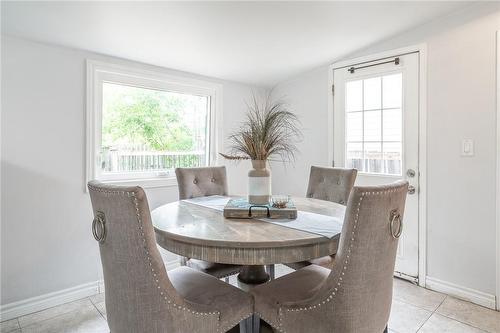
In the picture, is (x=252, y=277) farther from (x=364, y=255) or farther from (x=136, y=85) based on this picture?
(x=136, y=85)

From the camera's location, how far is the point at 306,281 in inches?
55.3

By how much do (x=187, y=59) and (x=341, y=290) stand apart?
2.36 meters

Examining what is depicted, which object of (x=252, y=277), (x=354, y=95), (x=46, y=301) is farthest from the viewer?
(x=354, y=95)

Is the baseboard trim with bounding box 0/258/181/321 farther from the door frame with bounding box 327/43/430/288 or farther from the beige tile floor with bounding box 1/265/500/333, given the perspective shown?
the door frame with bounding box 327/43/430/288

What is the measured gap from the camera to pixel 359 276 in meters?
1.06

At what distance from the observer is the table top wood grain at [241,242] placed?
3.71 ft

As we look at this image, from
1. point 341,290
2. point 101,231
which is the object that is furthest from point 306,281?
point 101,231

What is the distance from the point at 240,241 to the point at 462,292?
86.8 inches

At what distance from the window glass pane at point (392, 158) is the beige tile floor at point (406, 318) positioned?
1.07m

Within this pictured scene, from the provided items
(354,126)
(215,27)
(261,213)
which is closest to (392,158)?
(354,126)

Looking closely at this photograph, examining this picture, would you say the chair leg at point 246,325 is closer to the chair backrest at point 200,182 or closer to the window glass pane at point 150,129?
the chair backrest at point 200,182

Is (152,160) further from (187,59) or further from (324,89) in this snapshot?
(324,89)

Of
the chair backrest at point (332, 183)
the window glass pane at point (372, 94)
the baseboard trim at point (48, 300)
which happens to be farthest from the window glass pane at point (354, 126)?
the baseboard trim at point (48, 300)

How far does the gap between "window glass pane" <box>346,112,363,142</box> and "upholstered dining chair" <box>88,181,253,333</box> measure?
2.34m
